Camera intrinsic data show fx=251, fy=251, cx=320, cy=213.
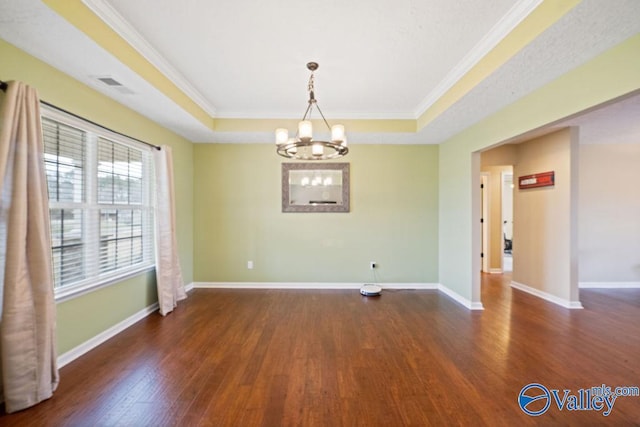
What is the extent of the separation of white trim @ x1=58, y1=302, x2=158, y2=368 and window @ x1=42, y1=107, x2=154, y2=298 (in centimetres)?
53

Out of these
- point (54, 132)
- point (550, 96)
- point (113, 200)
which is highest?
point (550, 96)

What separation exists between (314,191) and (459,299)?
282 centimetres

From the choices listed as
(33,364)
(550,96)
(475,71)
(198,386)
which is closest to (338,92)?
(475,71)

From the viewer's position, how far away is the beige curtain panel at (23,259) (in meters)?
1.68

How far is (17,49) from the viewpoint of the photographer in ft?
6.02

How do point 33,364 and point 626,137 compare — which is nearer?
point 33,364

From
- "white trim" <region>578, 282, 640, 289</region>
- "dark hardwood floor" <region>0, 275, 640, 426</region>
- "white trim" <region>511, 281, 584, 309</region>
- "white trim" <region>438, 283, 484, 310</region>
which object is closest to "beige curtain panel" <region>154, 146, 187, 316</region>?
"dark hardwood floor" <region>0, 275, 640, 426</region>

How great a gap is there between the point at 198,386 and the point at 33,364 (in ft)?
3.67

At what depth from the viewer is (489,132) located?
307cm

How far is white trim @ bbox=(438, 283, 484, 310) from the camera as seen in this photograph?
347 cm

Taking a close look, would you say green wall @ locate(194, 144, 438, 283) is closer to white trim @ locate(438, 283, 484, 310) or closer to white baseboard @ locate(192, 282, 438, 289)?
white baseboard @ locate(192, 282, 438, 289)

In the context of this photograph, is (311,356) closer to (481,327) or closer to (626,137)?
(481,327)

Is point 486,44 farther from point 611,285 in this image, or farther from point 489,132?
point 611,285

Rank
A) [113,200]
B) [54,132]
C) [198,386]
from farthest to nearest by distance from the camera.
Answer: [113,200] < [54,132] < [198,386]
